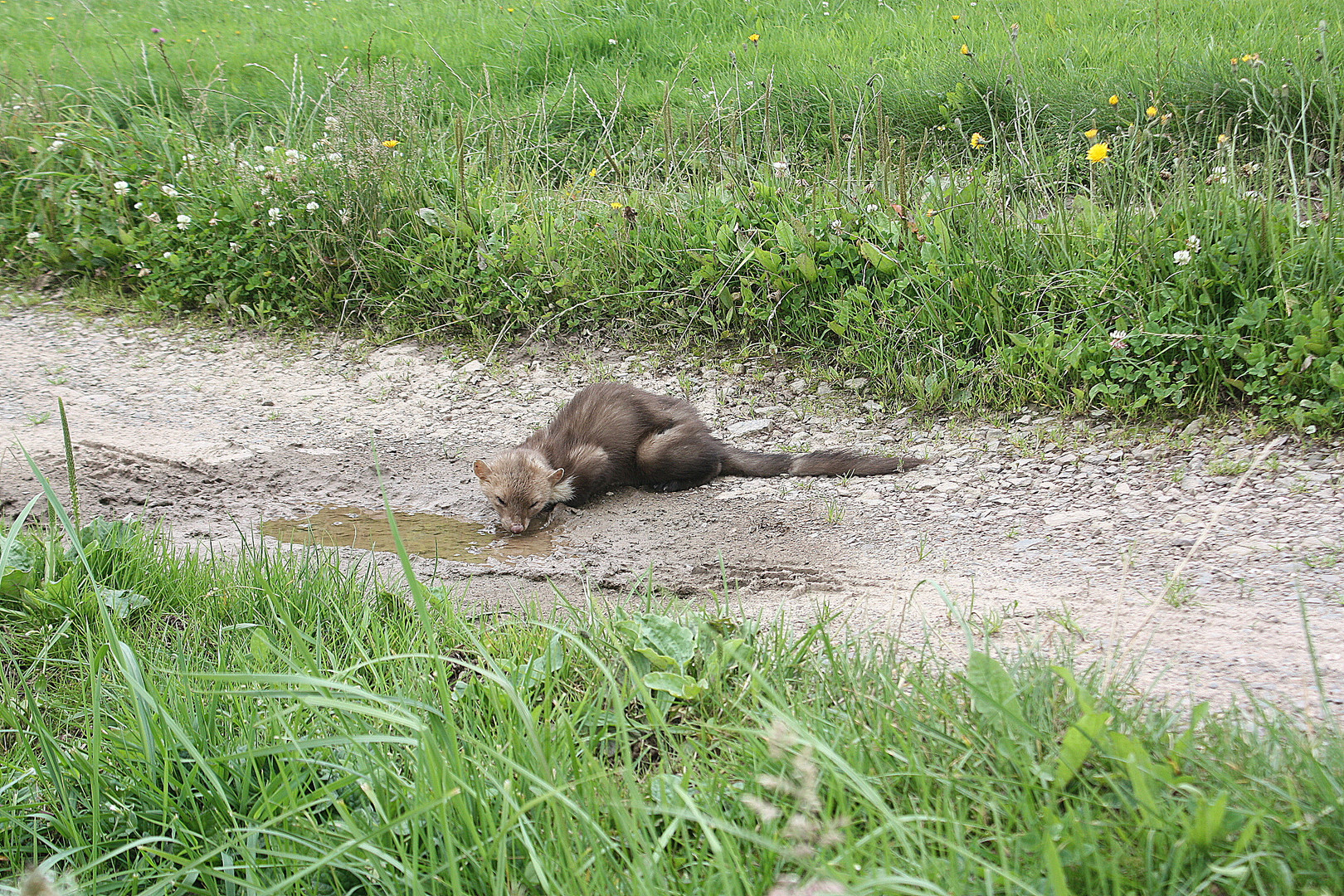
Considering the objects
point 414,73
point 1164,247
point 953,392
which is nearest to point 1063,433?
point 953,392

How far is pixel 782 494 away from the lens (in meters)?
4.73

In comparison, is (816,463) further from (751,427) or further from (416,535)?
(416,535)

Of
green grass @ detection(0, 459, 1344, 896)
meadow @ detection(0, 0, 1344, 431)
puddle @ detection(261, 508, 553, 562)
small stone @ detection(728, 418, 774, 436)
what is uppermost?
meadow @ detection(0, 0, 1344, 431)

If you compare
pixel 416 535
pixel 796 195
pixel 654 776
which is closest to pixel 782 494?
pixel 416 535

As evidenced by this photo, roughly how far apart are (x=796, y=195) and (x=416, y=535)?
3184mm

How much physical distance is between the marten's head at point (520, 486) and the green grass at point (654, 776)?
1.83 metres

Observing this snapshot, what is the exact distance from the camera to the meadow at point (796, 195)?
15.7 ft

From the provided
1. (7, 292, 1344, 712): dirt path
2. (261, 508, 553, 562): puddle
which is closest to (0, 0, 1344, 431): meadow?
(7, 292, 1344, 712): dirt path

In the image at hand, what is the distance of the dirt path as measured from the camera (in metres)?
3.15

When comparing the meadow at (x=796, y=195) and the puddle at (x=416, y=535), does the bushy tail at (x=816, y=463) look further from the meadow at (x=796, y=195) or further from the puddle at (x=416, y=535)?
the puddle at (x=416, y=535)

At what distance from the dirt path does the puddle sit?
0.37 ft

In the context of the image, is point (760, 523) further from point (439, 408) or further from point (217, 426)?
point (217, 426)

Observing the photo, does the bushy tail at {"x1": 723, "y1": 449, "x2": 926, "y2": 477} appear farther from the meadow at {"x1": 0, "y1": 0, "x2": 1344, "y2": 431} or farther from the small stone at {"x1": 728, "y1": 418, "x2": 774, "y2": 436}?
the meadow at {"x1": 0, "y1": 0, "x2": 1344, "y2": 431}

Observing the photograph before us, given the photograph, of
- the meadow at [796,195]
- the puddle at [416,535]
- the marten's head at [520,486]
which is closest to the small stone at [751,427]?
the meadow at [796,195]
